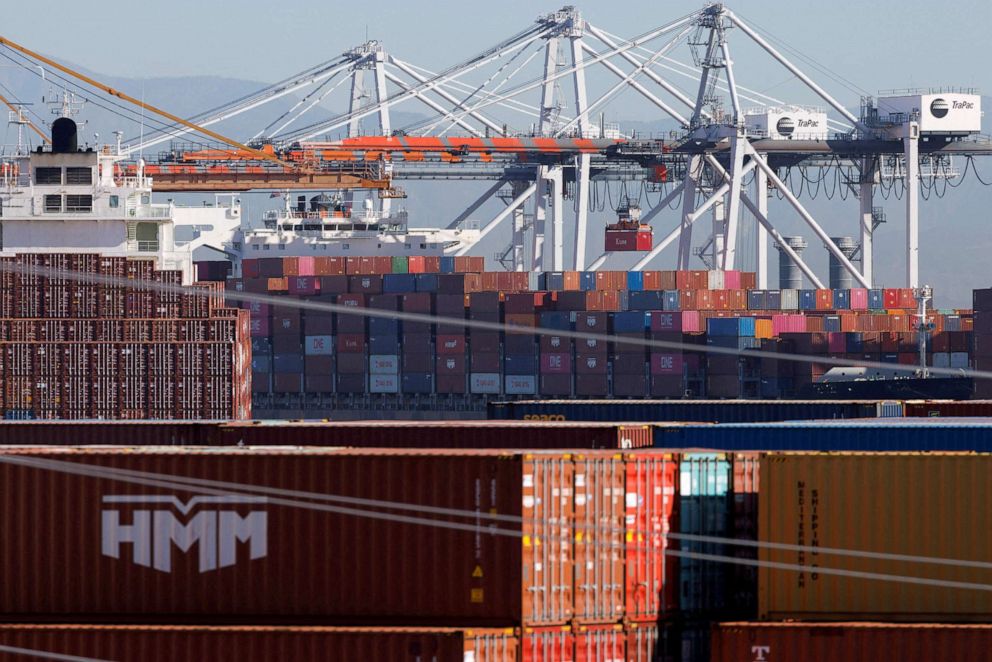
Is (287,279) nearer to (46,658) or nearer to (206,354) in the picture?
(206,354)

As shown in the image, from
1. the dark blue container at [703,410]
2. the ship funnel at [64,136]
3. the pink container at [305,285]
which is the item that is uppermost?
the ship funnel at [64,136]

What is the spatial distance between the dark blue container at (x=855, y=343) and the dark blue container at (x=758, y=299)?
396 inches

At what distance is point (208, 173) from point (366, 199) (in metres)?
17.9

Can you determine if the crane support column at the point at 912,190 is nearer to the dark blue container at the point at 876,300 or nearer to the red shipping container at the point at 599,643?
the dark blue container at the point at 876,300

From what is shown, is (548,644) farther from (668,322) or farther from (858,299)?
(858,299)

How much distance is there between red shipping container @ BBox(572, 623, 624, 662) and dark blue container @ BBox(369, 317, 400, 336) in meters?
55.9

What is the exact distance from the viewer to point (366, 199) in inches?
3263

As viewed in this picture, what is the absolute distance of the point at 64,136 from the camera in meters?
48.6

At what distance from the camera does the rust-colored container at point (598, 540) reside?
18078 mm

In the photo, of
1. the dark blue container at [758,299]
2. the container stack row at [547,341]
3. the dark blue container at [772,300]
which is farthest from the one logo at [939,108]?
the dark blue container at [758,299]

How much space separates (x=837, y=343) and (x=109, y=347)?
33.2m

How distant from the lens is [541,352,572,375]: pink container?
7056 centimetres

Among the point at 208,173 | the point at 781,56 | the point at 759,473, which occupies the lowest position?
the point at 759,473

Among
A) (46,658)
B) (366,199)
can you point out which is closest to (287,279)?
(366,199)
